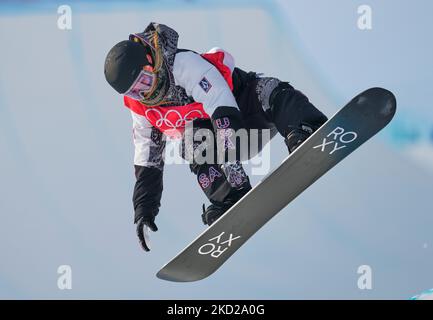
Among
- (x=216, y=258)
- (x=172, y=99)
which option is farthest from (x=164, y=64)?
(x=216, y=258)

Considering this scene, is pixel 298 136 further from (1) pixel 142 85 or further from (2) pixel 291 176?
(1) pixel 142 85

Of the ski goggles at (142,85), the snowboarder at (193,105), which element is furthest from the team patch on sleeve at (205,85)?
the ski goggles at (142,85)

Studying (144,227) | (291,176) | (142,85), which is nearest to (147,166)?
(144,227)

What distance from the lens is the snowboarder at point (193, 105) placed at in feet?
11.6

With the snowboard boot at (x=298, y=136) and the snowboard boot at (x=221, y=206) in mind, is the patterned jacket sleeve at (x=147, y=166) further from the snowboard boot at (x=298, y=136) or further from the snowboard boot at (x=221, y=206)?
the snowboard boot at (x=298, y=136)

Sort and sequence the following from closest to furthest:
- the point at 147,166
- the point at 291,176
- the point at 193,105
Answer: the point at 291,176 < the point at 193,105 < the point at 147,166

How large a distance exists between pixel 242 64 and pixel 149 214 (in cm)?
256

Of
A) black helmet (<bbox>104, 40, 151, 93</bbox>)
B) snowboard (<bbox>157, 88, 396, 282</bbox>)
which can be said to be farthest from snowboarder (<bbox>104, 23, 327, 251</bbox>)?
snowboard (<bbox>157, 88, 396, 282</bbox>)

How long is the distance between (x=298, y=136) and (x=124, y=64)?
2.72 feet

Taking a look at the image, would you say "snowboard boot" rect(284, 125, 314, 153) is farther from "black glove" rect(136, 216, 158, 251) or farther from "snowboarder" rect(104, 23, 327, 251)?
"black glove" rect(136, 216, 158, 251)

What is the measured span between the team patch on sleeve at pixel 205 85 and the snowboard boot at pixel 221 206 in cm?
48

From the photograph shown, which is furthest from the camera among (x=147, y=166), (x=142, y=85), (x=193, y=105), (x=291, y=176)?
(x=147, y=166)

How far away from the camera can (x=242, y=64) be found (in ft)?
20.8

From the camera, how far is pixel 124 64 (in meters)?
3.50
